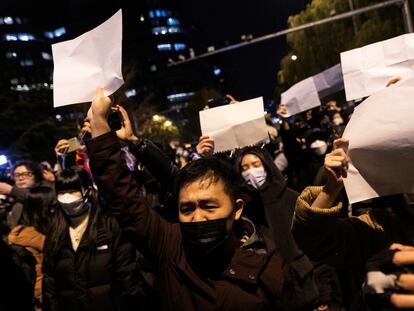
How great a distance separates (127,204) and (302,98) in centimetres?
384

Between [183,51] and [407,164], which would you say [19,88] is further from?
[183,51]

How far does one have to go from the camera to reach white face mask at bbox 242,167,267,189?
3551mm

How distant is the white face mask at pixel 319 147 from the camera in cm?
546

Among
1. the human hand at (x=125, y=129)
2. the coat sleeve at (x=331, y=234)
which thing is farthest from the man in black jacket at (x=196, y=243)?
the human hand at (x=125, y=129)

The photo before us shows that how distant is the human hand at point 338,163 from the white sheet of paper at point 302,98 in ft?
11.9

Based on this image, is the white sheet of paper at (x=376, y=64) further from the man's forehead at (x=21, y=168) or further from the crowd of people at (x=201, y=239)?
the man's forehead at (x=21, y=168)

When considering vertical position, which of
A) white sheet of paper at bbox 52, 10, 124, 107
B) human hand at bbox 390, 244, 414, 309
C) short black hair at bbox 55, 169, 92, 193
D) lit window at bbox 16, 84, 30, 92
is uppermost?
lit window at bbox 16, 84, 30, 92

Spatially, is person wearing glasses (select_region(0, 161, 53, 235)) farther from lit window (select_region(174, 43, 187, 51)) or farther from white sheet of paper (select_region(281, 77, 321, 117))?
lit window (select_region(174, 43, 187, 51))

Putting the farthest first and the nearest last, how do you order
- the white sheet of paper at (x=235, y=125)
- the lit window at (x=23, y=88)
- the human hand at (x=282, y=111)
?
the lit window at (x=23, y=88), the human hand at (x=282, y=111), the white sheet of paper at (x=235, y=125)

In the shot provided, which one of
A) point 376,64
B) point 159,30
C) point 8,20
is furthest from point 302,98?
point 159,30

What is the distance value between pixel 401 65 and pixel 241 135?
1591mm

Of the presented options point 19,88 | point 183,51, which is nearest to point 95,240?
point 19,88

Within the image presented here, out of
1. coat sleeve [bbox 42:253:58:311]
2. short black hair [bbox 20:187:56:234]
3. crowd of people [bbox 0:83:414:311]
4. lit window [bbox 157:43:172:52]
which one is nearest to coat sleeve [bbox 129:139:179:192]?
crowd of people [bbox 0:83:414:311]

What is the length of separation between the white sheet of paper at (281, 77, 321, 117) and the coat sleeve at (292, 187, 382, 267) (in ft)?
11.2
